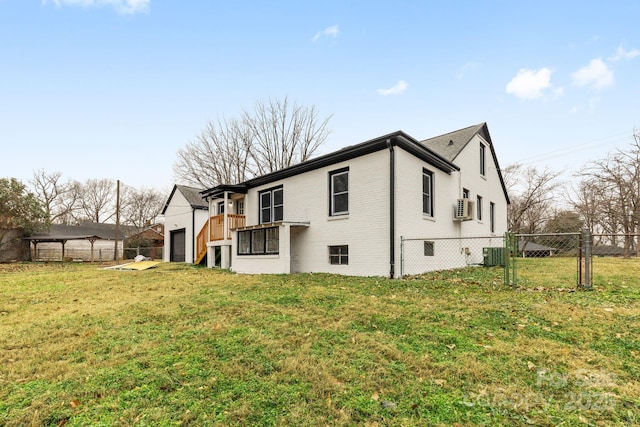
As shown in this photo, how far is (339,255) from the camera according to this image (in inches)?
415

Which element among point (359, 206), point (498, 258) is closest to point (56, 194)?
point (359, 206)

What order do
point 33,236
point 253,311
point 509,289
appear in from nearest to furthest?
point 253,311
point 509,289
point 33,236

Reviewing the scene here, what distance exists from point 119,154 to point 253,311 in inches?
776

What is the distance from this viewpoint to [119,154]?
66.1 feet

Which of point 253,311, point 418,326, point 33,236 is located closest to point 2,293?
point 253,311

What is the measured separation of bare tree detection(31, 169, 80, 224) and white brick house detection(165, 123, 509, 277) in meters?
36.5

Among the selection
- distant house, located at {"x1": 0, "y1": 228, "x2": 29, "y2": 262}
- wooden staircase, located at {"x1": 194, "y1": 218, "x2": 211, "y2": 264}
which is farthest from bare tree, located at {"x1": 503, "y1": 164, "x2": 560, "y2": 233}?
distant house, located at {"x1": 0, "y1": 228, "x2": 29, "y2": 262}

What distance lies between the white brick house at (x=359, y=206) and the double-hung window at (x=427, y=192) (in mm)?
34

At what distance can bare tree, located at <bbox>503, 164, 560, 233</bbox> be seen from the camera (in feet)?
102

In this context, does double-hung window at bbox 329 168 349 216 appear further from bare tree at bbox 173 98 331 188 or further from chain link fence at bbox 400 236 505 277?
bare tree at bbox 173 98 331 188

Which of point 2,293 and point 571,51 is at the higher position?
point 571,51

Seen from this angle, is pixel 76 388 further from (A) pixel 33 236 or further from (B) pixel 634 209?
(A) pixel 33 236

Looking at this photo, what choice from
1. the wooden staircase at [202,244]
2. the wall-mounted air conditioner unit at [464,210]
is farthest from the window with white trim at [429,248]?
the wooden staircase at [202,244]

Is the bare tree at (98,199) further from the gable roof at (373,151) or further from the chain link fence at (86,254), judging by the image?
the gable roof at (373,151)
